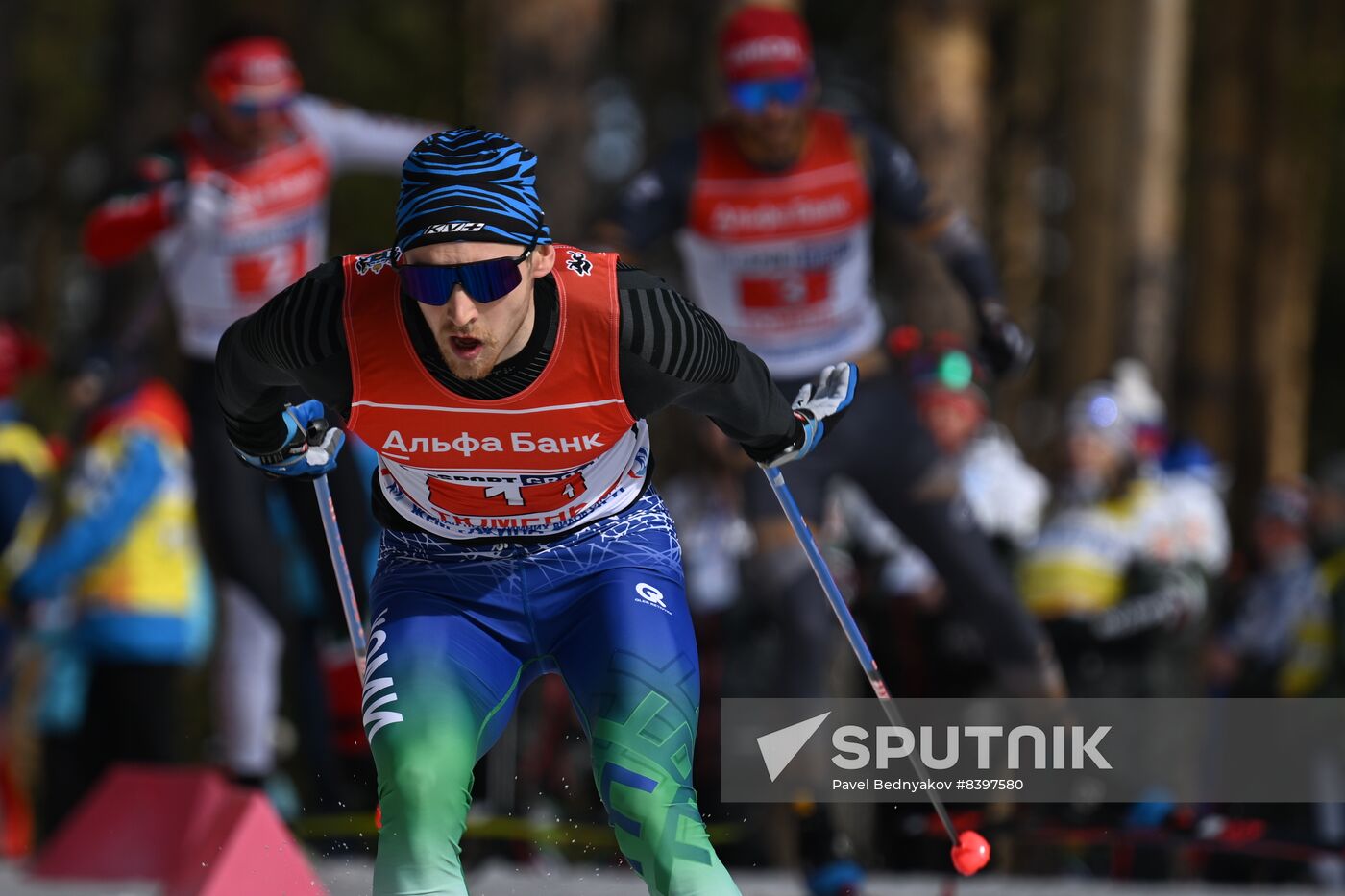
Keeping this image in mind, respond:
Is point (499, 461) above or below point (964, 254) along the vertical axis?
above

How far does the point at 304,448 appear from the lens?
15.6ft

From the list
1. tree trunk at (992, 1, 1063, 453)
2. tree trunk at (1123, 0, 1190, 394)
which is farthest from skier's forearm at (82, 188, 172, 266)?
tree trunk at (992, 1, 1063, 453)

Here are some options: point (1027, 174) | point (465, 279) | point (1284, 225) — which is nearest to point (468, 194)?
point (465, 279)

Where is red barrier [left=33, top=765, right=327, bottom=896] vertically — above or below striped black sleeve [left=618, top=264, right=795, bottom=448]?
below

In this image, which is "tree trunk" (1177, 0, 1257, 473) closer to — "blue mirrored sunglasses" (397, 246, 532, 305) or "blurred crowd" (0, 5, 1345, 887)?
"blurred crowd" (0, 5, 1345, 887)

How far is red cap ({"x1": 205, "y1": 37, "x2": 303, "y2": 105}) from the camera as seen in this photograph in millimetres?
7355

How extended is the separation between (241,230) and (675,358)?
3768mm

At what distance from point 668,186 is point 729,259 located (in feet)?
1.14

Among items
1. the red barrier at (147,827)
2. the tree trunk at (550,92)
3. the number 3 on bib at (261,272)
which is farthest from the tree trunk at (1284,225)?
the red barrier at (147,827)

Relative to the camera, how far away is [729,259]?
7113 millimetres

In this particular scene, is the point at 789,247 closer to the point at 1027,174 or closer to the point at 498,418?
the point at 498,418

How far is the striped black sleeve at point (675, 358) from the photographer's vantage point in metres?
4.16

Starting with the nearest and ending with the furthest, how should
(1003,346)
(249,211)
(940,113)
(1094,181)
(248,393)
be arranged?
(248,393) → (1003,346) → (249,211) → (940,113) → (1094,181)

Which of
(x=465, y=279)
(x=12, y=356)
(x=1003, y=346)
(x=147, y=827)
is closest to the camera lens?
(x=465, y=279)
